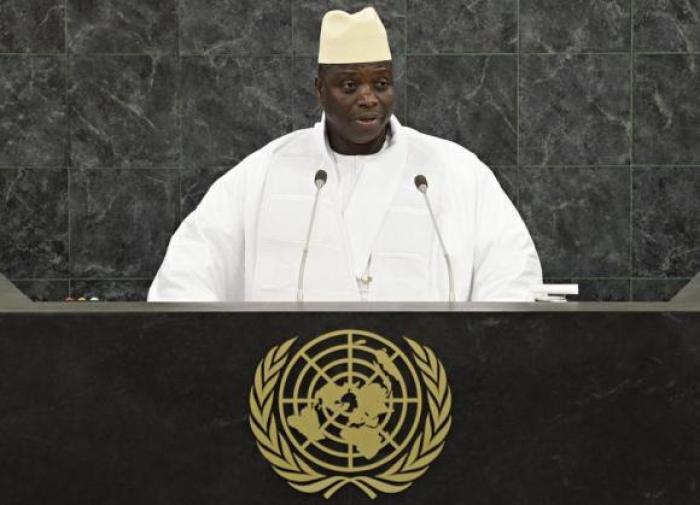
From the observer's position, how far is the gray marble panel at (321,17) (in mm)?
7133

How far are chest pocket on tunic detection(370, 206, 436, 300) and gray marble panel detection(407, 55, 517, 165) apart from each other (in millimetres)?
3035

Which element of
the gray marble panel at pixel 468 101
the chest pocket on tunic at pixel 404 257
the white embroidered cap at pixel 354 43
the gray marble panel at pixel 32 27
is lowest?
the chest pocket on tunic at pixel 404 257

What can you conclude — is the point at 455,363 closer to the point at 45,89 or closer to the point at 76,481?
the point at 76,481

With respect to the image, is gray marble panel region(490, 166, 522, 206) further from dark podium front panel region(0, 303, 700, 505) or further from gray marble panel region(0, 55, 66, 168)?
dark podium front panel region(0, 303, 700, 505)

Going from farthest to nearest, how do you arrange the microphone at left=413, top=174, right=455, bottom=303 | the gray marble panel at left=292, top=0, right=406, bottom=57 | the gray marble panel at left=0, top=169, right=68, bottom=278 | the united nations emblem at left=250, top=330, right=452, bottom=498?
the gray marble panel at left=0, top=169, right=68, bottom=278
the gray marble panel at left=292, top=0, right=406, bottom=57
the microphone at left=413, top=174, right=455, bottom=303
the united nations emblem at left=250, top=330, right=452, bottom=498

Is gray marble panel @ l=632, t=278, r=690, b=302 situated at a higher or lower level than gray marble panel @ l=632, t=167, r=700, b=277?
lower

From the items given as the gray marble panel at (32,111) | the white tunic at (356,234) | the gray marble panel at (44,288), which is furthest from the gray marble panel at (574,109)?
the white tunic at (356,234)

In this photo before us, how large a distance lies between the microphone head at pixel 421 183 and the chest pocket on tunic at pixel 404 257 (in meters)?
0.24

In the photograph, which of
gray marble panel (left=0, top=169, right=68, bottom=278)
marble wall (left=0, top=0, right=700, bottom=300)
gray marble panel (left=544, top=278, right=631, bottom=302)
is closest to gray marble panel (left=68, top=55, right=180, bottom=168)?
marble wall (left=0, top=0, right=700, bottom=300)

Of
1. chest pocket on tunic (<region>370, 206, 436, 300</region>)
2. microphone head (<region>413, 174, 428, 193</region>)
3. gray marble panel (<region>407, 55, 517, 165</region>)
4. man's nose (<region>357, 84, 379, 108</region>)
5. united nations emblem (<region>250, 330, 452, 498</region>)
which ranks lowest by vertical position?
united nations emblem (<region>250, 330, 452, 498</region>)

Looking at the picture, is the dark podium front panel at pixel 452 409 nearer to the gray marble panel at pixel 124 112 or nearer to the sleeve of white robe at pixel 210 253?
the sleeve of white robe at pixel 210 253

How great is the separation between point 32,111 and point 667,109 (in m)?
3.62

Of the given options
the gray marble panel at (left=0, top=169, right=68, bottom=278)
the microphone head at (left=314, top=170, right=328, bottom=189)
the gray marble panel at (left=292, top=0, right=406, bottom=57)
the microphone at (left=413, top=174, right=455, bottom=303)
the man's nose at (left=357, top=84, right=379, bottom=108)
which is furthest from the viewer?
the gray marble panel at (left=0, top=169, right=68, bottom=278)

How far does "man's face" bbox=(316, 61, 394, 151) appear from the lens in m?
4.16
